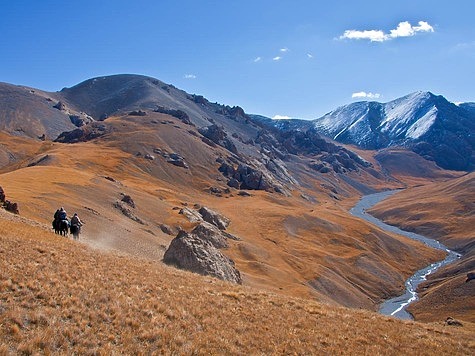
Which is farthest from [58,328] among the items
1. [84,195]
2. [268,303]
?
[84,195]

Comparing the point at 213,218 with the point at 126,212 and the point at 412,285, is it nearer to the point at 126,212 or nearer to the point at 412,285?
the point at 126,212

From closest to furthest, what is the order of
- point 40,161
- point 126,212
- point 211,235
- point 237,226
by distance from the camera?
point 126,212 < point 211,235 < point 237,226 < point 40,161

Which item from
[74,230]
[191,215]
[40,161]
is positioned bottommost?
[191,215]

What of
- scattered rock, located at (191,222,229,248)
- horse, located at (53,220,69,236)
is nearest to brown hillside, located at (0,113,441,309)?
scattered rock, located at (191,222,229,248)

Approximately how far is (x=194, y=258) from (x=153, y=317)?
34.2 meters

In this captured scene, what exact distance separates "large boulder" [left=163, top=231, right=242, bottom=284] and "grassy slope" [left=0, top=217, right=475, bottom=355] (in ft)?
73.7

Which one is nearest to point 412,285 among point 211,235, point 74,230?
point 211,235

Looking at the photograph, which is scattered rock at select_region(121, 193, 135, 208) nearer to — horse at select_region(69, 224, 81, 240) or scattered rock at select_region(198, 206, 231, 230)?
scattered rock at select_region(198, 206, 231, 230)

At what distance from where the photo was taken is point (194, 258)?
5512 cm

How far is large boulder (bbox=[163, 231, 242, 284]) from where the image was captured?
5447cm

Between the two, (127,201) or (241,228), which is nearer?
(127,201)

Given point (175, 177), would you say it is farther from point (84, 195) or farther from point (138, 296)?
point (138, 296)

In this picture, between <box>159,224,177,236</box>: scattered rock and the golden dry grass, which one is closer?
the golden dry grass

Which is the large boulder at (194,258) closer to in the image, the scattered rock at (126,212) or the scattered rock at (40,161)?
the scattered rock at (126,212)
